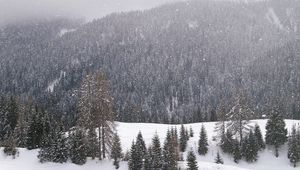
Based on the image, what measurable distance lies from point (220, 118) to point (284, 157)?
522 inches

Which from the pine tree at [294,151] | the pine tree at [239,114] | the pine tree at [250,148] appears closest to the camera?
the pine tree at [294,151]

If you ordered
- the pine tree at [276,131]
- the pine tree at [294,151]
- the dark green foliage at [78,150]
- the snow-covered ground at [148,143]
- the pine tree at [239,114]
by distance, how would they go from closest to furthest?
the snow-covered ground at [148,143]
the dark green foliage at [78,150]
the pine tree at [294,151]
the pine tree at [239,114]
the pine tree at [276,131]

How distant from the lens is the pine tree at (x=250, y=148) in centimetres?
8050

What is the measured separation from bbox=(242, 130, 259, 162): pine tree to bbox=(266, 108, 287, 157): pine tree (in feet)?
14.8

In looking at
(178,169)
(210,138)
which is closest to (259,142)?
(210,138)

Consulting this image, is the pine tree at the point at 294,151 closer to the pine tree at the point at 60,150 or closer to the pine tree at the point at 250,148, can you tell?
the pine tree at the point at 250,148

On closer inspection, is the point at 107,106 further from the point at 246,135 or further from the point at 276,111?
the point at 276,111

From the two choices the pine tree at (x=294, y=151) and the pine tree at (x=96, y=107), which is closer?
the pine tree at (x=96, y=107)

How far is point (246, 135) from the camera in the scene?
270 feet

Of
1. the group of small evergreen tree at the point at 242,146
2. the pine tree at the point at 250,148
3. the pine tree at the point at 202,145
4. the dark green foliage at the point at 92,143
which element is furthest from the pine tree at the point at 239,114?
the dark green foliage at the point at 92,143

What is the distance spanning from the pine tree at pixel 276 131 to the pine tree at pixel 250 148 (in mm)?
4510

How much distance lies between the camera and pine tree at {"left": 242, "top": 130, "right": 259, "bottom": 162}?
3169 inches

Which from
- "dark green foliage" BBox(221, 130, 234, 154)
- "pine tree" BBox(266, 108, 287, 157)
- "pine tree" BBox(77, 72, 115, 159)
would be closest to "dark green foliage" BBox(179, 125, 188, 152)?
"dark green foliage" BBox(221, 130, 234, 154)

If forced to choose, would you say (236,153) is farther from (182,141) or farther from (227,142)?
(182,141)
